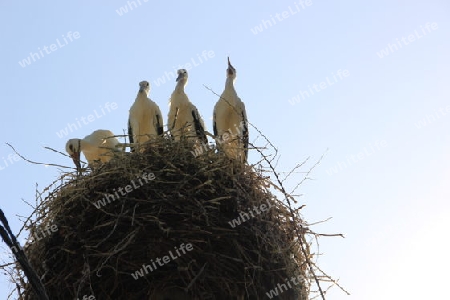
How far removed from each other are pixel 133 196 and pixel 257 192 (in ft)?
2.79

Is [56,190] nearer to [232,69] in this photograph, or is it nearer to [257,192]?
[257,192]

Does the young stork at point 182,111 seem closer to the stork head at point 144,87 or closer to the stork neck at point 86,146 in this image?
the stork head at point 144,87

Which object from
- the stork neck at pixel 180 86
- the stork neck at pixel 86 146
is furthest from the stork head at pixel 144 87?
the stork neck at pixel 86 146

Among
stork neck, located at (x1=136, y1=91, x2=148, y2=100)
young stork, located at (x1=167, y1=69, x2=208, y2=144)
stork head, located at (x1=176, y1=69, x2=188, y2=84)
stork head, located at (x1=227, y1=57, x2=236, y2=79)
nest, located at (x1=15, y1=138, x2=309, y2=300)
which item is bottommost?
nest, located at (x1=15, y1=138, x2=309, y2=300)

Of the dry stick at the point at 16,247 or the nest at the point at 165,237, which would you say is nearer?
the dry stick at the point at 16,247

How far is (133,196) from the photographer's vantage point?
507cm

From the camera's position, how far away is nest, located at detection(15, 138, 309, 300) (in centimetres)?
469

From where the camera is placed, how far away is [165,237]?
15.9 ft

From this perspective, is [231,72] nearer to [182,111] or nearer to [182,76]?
[182,76]

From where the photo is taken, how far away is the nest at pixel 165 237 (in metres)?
4.69

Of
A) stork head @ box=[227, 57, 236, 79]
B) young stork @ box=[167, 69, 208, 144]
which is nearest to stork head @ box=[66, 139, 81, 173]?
young stork @ box=[167, 69, 208, 144]

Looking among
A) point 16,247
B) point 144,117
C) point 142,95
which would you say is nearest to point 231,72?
point 142,95

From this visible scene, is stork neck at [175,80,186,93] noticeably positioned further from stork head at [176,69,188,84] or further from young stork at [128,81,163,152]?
young stork at [128,81,163,152]

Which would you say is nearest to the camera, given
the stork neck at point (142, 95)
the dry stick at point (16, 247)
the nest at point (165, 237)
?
the dry stick at point (16, 247)
